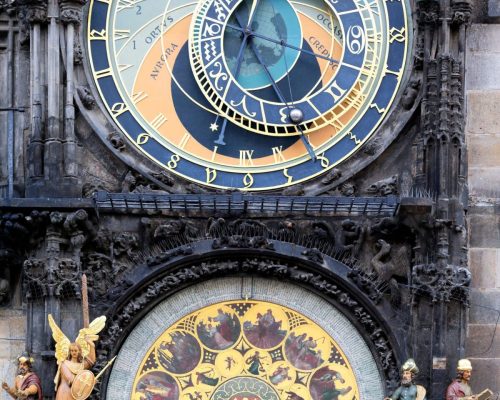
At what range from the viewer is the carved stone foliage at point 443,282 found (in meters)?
20.8

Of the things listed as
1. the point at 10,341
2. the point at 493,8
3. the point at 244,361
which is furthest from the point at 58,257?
the point at 493,8

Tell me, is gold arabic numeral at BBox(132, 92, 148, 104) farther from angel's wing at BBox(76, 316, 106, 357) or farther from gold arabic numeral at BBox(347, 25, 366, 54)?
angel's wing at BBox(76, 316, 106, 357)

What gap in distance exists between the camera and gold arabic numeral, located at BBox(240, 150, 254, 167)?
21438mm

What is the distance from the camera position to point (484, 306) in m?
21.2

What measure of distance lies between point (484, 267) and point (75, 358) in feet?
11.2

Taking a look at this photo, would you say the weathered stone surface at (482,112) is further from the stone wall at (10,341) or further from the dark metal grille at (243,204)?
the stone wall at (10,341)

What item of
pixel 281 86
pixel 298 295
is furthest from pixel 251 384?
pixel 281 86

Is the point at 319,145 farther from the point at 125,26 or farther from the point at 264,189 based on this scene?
the point at 125,26

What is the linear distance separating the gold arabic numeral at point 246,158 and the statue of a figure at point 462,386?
2.45 meters

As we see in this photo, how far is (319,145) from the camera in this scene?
2147 cm

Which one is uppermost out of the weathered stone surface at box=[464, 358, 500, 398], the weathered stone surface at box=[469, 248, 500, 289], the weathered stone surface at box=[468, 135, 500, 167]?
the weathered stone surface at box=[468, 135, 500, 167]

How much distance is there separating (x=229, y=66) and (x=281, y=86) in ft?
1.52

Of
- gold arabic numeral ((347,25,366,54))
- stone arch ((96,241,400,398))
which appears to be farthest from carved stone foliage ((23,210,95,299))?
gold arabic numeral ((347,25,366,54))

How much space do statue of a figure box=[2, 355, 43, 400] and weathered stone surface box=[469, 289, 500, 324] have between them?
355 centimetres
